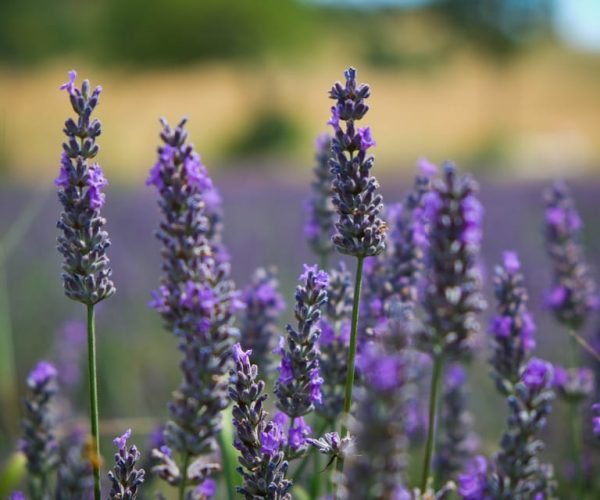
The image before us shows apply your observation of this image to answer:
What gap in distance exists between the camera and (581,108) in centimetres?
4834

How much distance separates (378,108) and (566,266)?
4159 cm

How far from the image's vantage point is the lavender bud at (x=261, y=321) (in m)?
2.06

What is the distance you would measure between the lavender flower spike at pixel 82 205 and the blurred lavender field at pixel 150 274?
1371 mm

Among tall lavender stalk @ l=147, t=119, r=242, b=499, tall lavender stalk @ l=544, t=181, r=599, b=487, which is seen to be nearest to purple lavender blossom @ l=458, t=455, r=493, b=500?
tall lavender stalk @ l=147, t=119, r=242, b=499

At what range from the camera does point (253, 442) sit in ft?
4.29

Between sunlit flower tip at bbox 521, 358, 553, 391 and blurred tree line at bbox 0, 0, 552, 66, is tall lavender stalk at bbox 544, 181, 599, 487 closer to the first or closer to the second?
sunlit flower tip at bbox 521, 358, 553, 391

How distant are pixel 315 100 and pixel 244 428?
163 feet

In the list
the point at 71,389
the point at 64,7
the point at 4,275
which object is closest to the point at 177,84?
the point at 64,7

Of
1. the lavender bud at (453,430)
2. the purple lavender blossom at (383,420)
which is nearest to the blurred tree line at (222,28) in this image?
the lavender bud at (453,430)

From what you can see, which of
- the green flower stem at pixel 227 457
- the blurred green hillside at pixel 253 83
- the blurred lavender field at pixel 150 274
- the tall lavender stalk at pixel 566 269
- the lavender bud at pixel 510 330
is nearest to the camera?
the green flower stem at pixel 227 457

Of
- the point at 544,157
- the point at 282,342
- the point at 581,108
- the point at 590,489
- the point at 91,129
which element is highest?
the point at 581,108

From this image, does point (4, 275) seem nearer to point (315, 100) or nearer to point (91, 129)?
point (91, 129)

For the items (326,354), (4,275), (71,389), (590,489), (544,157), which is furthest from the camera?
(544,157)

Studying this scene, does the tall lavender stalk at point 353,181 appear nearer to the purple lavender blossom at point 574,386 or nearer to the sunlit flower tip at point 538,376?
the sunlit flower tip at point 538,376
